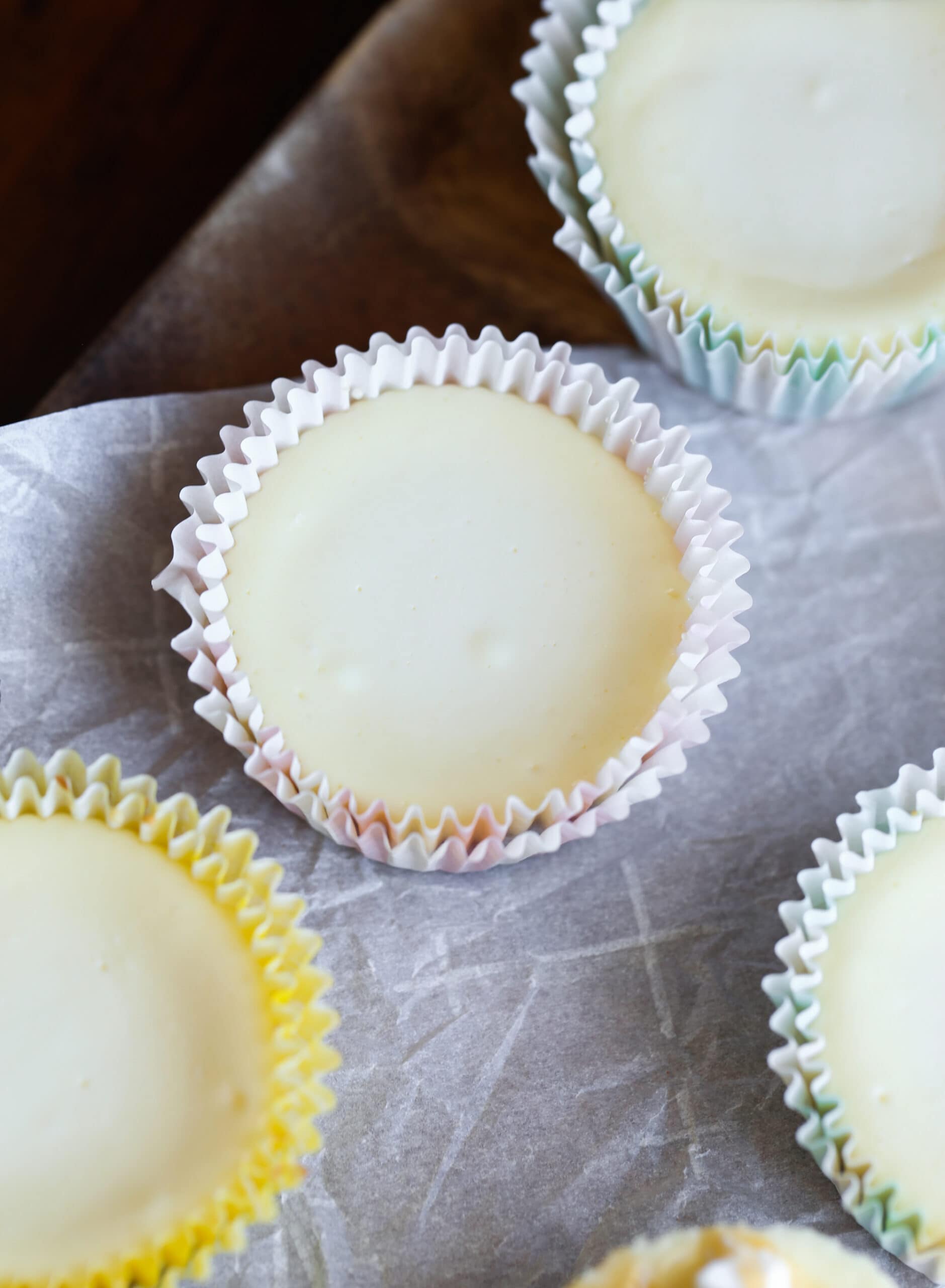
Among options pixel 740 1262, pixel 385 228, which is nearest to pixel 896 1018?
pixel 740 1262

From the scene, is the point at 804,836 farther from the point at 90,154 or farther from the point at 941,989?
the point at 90,154

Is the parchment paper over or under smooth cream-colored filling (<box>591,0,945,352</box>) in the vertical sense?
under

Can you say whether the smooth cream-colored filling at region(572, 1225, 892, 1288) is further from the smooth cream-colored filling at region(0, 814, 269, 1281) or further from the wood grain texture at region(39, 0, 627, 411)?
the wood grain texture at region(39, 0, 627, 411)

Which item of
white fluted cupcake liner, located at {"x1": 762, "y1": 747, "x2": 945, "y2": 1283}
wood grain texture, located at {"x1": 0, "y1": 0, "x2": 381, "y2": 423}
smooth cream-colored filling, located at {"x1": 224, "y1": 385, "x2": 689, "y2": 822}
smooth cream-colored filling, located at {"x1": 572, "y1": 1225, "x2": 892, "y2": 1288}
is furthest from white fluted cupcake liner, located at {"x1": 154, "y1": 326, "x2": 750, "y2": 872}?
wood grain texture, located at {"x1": 0, "y1": 0, "x2": 381, "y2": 423}

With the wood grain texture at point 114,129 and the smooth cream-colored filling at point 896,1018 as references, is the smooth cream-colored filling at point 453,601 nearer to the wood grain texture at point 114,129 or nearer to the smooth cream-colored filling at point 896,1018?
the smooth cream-colored filling at point 896,1018

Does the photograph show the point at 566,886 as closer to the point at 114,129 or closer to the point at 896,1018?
the point at 896,1018

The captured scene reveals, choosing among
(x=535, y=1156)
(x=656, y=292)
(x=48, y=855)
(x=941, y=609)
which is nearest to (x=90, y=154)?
(x=656, y=292)
